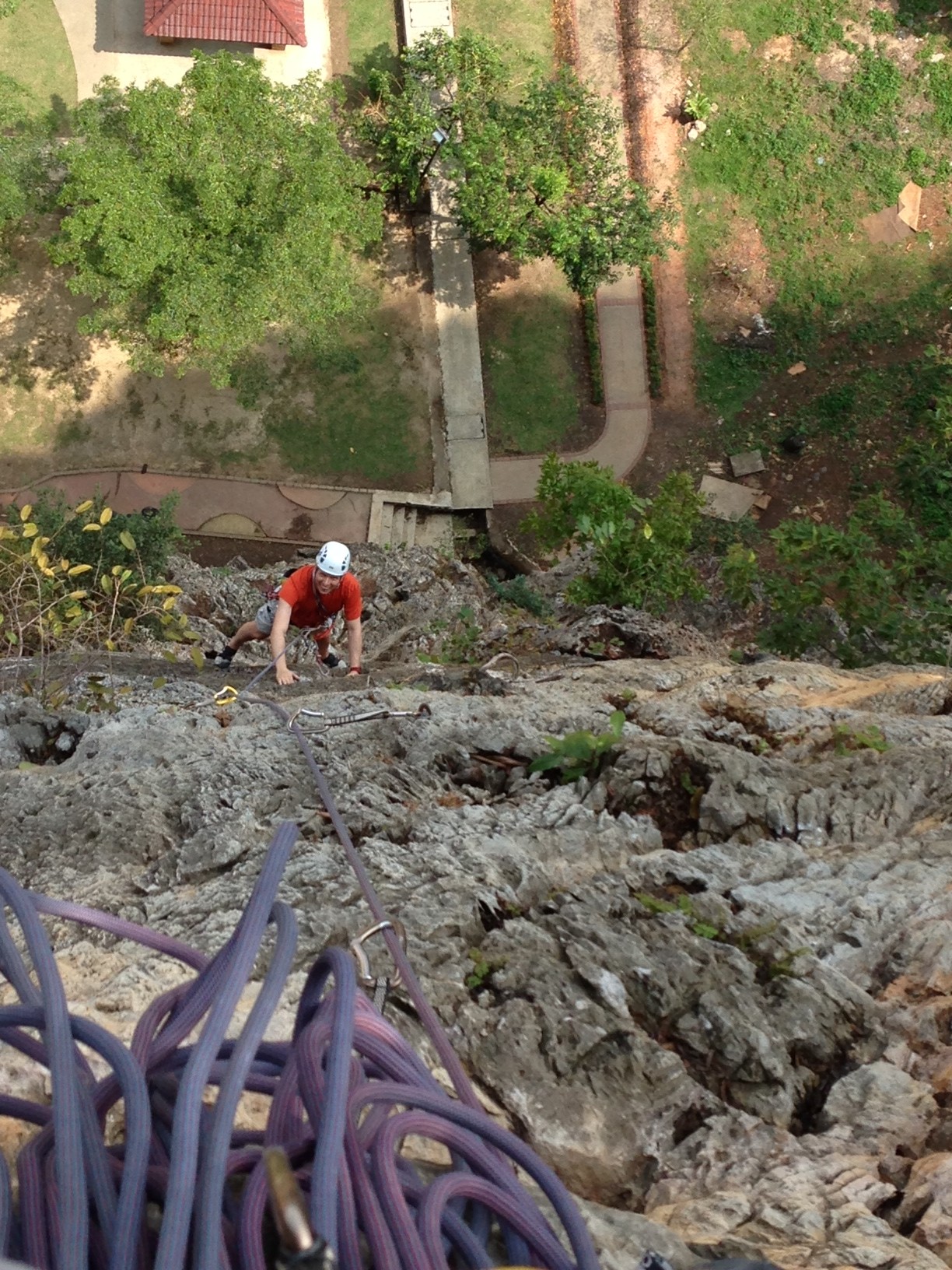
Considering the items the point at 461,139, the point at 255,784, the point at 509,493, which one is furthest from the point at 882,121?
the point at 255,784

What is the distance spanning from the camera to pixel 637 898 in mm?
4184

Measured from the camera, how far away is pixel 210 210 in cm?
1413

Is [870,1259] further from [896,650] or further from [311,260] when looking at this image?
[311,260]

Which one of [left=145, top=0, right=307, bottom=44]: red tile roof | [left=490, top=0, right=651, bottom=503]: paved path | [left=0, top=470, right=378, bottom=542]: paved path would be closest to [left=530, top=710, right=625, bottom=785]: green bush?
[left=0, top=470, right=378, bottom=542]: paved path

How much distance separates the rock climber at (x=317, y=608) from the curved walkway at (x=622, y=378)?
955cm

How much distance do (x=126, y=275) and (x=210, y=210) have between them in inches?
54.8

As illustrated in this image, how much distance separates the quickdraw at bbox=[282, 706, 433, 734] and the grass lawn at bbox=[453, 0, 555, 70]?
643 inches

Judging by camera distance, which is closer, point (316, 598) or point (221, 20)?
point (316, 598)

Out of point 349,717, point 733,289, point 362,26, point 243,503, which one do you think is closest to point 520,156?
point 362,26

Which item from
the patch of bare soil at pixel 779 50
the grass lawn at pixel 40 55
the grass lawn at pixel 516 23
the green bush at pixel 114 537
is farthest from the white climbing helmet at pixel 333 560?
the patch of bare soil at pixel 779 50

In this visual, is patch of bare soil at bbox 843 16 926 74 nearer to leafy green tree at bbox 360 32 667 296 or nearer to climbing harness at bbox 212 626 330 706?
leafy green tree at bbox 360 32 667 296

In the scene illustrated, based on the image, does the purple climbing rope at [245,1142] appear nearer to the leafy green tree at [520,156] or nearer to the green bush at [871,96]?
the leafy green tree at [520,156]

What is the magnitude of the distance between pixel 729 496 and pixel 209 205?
367 inches

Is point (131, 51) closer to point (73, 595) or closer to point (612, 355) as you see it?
point (612, 355)
